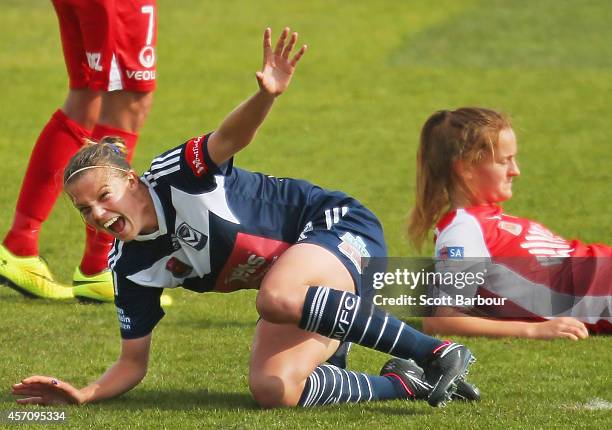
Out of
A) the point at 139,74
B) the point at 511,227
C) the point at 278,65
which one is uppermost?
the point at 278,65

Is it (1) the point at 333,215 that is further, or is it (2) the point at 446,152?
(2) the point at 446,152

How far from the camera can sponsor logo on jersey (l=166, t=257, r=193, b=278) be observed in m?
4.36

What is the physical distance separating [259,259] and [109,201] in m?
0.57

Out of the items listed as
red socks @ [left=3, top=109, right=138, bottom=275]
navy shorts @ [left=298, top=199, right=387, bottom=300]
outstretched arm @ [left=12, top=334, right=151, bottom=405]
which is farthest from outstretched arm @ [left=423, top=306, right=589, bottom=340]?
red socks @ [left=3, top=109, right=138, bottom=275]

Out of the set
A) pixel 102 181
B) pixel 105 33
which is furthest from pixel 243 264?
pixel 105 33

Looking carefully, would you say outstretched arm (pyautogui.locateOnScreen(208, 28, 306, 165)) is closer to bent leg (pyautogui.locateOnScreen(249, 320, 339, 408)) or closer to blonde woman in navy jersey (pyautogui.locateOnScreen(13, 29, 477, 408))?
blonde woman in navy jersey (pyautogui.locateOnScreen(13, 29, 477, 408))

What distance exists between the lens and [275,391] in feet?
13.6

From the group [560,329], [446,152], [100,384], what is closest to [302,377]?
[100,384]

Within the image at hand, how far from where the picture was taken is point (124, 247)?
14.4 ft

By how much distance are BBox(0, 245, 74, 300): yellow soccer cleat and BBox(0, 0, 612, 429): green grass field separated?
7 centimetres

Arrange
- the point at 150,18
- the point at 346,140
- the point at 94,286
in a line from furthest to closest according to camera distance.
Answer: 1. the point at 346,140
2. the point at 150,18
3. the point at 94,286

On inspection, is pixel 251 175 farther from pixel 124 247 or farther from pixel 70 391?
pixel 70 391

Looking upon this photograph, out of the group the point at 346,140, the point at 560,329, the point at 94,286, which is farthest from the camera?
the point at 346,140

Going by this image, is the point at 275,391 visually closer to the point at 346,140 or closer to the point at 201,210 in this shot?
the point at 201,210
